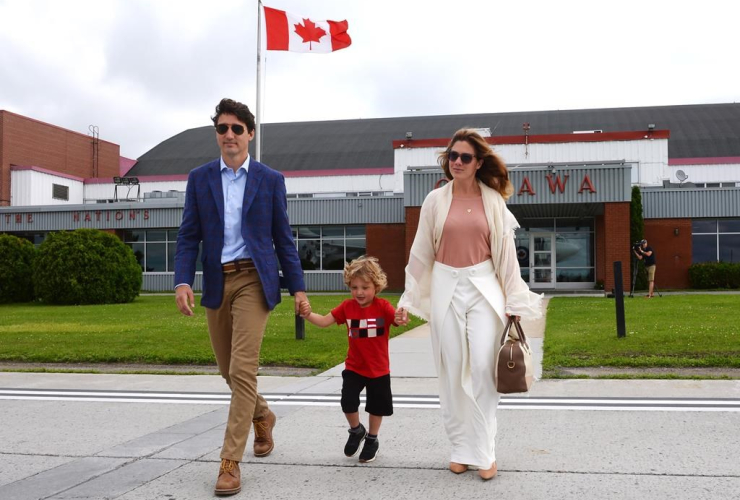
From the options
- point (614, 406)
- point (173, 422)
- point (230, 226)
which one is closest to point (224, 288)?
point (230, 226)

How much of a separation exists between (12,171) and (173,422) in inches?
1697

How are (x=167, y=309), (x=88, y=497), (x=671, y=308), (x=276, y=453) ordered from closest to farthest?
(x=88, y=497) → (x=276, y=453) → (x=671, y=308) → (x=167, y=309)

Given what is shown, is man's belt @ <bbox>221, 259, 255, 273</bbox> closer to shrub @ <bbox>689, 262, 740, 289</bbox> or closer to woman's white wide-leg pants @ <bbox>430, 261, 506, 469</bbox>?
woman's white wide-leg pants @ <bbox>430, 261, 506, 469</bbox>

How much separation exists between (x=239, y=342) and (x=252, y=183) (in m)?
0.99

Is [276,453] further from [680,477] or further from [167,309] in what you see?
[167,309]

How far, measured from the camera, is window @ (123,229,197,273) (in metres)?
36.0

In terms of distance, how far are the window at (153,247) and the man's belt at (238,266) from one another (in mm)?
31929

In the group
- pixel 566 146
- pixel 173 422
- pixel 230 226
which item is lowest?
pixel 173 422

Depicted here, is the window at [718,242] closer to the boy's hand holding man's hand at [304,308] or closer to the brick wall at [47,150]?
the boy's hand holding man's hand at [304,308]

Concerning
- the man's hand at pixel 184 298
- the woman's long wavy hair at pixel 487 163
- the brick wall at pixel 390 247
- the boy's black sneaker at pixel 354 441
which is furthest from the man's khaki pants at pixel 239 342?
the brick wall at pixel 390 247

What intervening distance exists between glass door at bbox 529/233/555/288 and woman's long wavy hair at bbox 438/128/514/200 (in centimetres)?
2757

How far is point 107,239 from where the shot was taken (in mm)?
26375

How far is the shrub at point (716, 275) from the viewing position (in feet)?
97.1

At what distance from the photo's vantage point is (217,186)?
4906 mm
